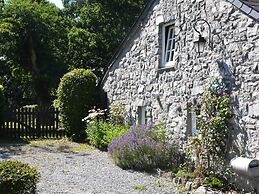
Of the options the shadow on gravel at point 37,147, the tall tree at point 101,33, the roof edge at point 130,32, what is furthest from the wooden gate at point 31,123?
the tall tree at point 101,33

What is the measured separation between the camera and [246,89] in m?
7.72

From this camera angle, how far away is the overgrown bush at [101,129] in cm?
1273

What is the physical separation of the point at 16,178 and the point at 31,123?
11359mm

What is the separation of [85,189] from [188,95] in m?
3.53

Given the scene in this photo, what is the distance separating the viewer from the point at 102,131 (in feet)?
43.8

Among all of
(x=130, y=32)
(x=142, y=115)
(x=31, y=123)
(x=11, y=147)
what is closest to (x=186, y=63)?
(x=142, y=115)

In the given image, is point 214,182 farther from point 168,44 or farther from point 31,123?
point 31,123

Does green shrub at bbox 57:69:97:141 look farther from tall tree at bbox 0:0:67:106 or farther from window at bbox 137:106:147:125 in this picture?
tall tree at bbox 0:0:67:106

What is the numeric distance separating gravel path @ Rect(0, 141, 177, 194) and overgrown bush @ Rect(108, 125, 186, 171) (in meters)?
0.36

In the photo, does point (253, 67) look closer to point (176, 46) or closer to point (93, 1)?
point (176, 46)

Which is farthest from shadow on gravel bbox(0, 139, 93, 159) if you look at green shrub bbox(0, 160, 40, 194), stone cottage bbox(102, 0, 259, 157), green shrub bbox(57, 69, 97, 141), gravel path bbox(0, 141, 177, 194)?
green shrub bbox(0, 160, 40, 194)

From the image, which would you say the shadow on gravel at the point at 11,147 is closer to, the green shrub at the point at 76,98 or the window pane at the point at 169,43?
the green shrub at the point at 76,98

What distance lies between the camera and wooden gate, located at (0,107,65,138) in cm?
1666

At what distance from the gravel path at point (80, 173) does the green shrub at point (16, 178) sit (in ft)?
5.88
